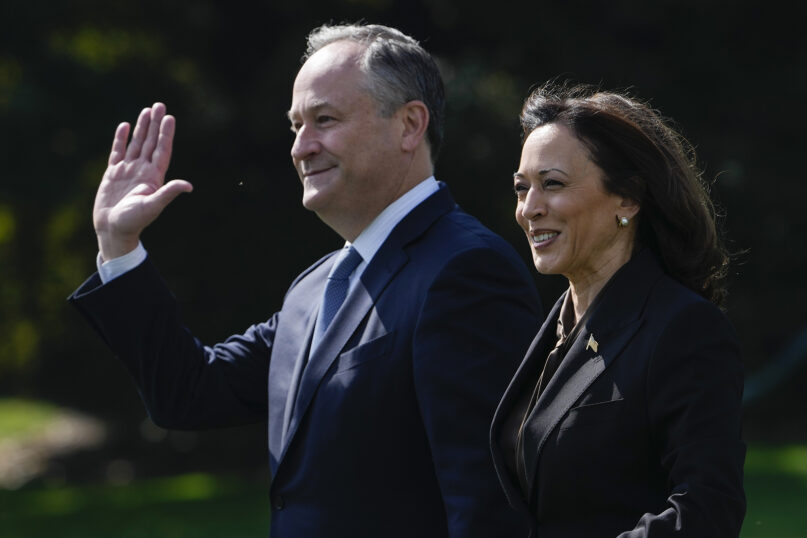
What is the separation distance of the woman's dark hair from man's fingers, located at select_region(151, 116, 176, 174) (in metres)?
1.52

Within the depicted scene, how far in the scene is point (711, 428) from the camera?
242cm

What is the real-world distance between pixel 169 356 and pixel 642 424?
1.69m

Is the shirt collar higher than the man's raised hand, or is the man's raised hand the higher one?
Result: the man's raised hand

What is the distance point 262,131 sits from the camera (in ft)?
43.8

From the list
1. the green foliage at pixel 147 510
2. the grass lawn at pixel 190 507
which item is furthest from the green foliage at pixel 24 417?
the green foliage at pixel 147 510

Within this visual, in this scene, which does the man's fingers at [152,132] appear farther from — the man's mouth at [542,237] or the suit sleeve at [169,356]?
the man's mouth at [542,237]

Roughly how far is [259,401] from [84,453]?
13565mm

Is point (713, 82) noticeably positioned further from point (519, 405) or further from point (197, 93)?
point (519, 405)

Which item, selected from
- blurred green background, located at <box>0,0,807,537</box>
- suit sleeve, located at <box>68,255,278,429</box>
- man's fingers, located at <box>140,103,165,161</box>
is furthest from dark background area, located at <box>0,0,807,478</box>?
suit sleeve, located at <box>68,255,278,429</box>

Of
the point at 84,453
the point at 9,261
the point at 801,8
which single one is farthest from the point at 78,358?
the point at 801,8

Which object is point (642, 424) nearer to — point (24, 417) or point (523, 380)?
point (523, 380)

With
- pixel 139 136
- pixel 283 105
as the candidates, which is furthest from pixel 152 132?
pixel 283 105

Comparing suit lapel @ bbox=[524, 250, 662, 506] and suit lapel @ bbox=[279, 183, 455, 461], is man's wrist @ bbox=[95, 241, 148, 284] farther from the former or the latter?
suit lapel @ bbox=[524, 250, 662, 506]

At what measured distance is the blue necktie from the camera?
11.7 ft
